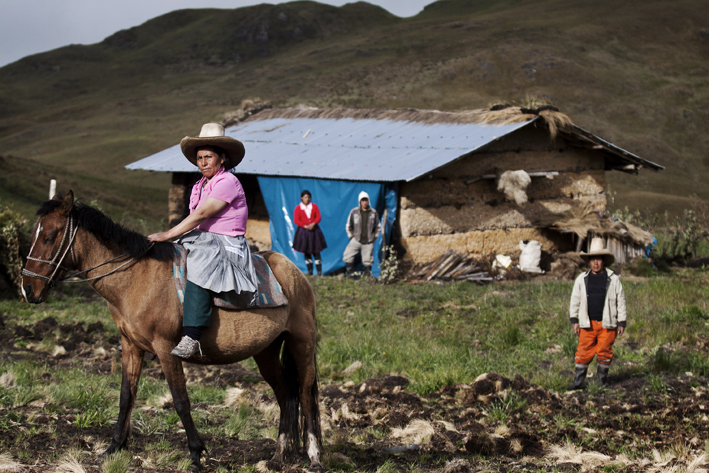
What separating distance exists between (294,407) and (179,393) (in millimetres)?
999

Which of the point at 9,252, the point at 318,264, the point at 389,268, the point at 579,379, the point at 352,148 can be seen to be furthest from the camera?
the point at 352,148

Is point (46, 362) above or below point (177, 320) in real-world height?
below

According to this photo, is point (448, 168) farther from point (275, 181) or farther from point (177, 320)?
point (177, 320)

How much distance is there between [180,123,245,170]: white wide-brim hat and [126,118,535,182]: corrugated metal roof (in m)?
7.73

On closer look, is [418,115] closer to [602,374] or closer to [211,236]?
[602,374]

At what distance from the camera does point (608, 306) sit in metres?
6.68

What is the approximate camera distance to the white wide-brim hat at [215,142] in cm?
432

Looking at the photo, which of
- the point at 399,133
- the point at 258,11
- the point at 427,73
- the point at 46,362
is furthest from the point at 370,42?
the point at 46,362

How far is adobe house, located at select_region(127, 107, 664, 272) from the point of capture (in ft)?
43.1

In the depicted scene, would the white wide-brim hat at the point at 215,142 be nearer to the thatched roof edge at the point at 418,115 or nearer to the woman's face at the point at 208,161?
the woman's face at the point at 208,161

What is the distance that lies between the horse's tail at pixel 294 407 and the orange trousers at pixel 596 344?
3.19 metres

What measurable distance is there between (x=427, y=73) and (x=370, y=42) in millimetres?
29885

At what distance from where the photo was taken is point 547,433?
5500 mm

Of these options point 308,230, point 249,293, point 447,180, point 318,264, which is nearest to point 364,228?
point 308,230
